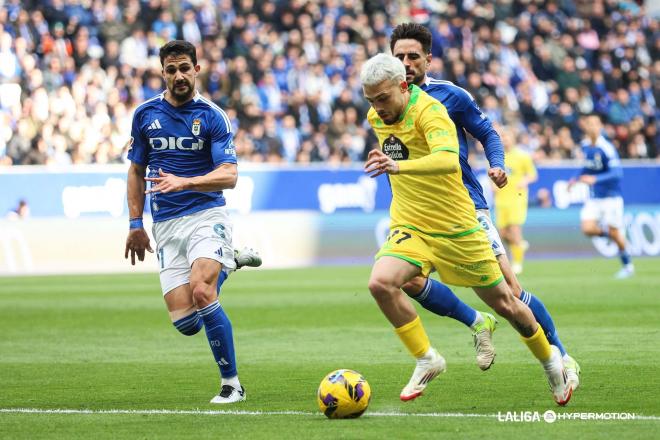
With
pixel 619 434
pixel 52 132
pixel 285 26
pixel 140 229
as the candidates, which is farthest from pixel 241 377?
pixel 285 26

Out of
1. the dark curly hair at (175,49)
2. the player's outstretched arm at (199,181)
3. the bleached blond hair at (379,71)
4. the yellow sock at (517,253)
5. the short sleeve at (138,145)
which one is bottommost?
the yellow sock at (517,253)

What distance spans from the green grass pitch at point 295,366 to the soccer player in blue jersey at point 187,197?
593 millimetres

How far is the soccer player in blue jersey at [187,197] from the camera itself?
8.45 metres

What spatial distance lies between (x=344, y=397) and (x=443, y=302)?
5.17ft

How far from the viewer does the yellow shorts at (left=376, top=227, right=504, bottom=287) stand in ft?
25.4

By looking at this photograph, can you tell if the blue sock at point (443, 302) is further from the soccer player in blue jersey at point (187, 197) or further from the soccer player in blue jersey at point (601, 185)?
the soccer player in blue jersey at point (601, 185)

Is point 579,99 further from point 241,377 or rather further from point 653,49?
point 241,377

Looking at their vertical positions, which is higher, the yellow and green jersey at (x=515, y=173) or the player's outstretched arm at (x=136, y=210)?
the player's outstretched arm at (x=136, y=210)

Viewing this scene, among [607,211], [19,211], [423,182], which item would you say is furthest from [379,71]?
[19,211]

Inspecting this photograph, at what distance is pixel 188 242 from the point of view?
866cm

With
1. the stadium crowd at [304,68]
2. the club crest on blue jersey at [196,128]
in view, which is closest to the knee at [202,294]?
the club crest on blue jersey at [196,128]

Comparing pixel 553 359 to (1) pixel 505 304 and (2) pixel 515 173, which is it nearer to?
(1) pixel 505 304

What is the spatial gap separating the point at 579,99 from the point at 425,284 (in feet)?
82.3

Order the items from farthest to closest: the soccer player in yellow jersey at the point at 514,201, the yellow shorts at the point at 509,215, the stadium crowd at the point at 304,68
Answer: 1. the stadium crowd at the point at 304,68
2. the yellow shorts at the point at 509,215
3. the soccer player in yellow jersey at the point at 514,201
